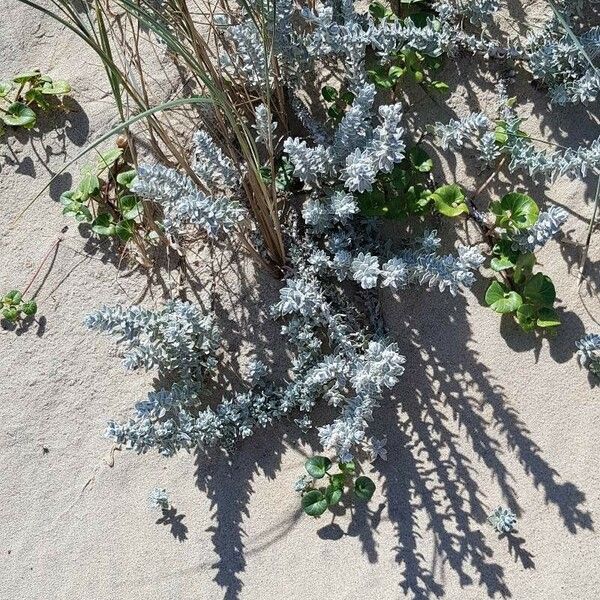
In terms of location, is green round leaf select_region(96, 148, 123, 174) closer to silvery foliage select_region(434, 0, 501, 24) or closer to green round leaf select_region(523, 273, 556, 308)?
silvery foliage select_region(434, 0, 501, 24)

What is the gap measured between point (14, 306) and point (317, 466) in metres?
1.20

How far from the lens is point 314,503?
2.41 meters

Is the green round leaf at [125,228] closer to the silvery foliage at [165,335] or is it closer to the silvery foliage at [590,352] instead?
the silvery foliage at [165,335]

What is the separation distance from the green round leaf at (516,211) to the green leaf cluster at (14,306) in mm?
1602

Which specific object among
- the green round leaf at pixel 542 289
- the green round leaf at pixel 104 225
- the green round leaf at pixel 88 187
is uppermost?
the green round leaf at pixel 88 187

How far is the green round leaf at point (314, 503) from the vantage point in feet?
7.86

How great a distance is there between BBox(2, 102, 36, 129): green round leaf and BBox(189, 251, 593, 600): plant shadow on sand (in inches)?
47.2

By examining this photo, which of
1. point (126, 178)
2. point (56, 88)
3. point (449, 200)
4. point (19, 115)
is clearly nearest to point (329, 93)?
point (449, 200)

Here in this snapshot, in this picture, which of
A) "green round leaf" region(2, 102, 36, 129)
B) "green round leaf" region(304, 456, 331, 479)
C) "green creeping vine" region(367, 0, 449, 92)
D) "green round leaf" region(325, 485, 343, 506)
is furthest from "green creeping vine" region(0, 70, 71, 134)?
"green round leaf" region(325, 485, 343, 506)

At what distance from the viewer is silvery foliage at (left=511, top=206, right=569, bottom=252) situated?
2303 millimetres

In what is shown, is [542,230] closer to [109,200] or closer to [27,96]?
[109,200]

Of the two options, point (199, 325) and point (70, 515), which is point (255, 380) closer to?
point (199, 325)

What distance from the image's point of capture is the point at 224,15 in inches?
101

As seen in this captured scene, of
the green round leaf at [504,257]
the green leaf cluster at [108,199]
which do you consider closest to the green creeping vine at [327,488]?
the green round leaf at [504,257]
